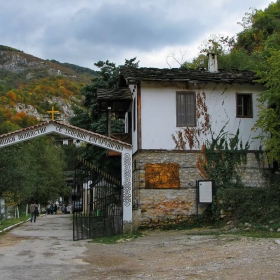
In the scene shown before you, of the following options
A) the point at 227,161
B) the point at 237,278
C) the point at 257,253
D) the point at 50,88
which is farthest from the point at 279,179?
the point at 50,88

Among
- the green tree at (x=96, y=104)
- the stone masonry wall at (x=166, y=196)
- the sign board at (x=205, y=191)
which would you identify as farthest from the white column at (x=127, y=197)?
the green tree at (x=96, y=104)

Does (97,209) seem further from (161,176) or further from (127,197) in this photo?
(161,176)

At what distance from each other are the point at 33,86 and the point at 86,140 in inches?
3161

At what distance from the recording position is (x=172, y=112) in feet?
64.8

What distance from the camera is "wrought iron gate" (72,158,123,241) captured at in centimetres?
1731

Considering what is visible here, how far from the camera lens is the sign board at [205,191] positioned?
19094 mm

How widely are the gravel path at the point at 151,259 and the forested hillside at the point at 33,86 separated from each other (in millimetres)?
45935

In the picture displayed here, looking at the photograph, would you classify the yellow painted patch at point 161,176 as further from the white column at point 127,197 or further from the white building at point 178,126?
the white column at point 127,197

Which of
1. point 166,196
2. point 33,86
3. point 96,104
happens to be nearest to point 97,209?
point 166,196

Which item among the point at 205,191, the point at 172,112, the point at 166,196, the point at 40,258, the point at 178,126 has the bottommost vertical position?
the point at 40,258

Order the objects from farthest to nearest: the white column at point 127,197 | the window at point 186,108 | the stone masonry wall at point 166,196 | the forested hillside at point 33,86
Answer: the forested hillside at point 33,86, the window at point 186,108, the stone masonry wall at point 166,196, the white column at point 127,197

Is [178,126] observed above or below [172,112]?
below

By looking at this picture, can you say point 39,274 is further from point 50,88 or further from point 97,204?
point 50,88

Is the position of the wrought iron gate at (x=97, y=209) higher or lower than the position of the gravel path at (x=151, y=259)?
higher
